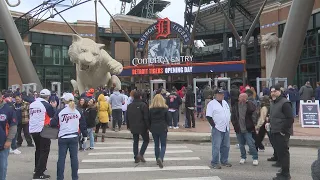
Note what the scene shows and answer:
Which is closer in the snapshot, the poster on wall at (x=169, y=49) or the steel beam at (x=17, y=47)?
the steel beam at (x=17, y=47)

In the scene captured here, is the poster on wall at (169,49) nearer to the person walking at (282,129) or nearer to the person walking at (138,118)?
the person walking at (138,118)

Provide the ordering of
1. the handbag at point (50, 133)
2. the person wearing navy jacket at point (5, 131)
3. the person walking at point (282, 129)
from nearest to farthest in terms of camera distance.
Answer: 1. the person wearing navy jacket at point (5, 131)
2. the handbag at point (50, 133)
3. the person walking at point (282, 129)

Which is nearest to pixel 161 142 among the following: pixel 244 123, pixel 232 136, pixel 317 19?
pixel 244 123

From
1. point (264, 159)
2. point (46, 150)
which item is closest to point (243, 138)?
point (264, 159)

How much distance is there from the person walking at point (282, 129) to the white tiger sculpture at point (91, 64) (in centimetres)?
952

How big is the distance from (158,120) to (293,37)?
432 inches

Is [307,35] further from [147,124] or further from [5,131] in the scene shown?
[5,131]

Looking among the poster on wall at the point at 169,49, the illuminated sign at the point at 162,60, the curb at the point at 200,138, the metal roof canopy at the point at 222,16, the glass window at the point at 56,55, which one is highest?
the metal roof canopy at the point at 222,16

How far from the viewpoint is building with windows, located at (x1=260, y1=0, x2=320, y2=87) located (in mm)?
27422

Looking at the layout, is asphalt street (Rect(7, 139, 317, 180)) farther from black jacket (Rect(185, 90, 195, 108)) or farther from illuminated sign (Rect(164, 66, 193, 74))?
illuminated sign (Rect(164, 66, 193, 74))

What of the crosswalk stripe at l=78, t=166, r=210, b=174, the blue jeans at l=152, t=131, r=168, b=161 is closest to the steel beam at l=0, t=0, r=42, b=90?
the crosswalk stripe at l=78, t=166, r=210, b=174

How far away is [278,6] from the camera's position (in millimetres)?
32688

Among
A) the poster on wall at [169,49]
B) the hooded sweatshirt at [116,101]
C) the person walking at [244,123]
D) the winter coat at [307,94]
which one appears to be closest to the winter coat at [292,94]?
the winter coat at [307,94]

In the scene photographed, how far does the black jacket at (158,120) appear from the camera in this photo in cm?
762
